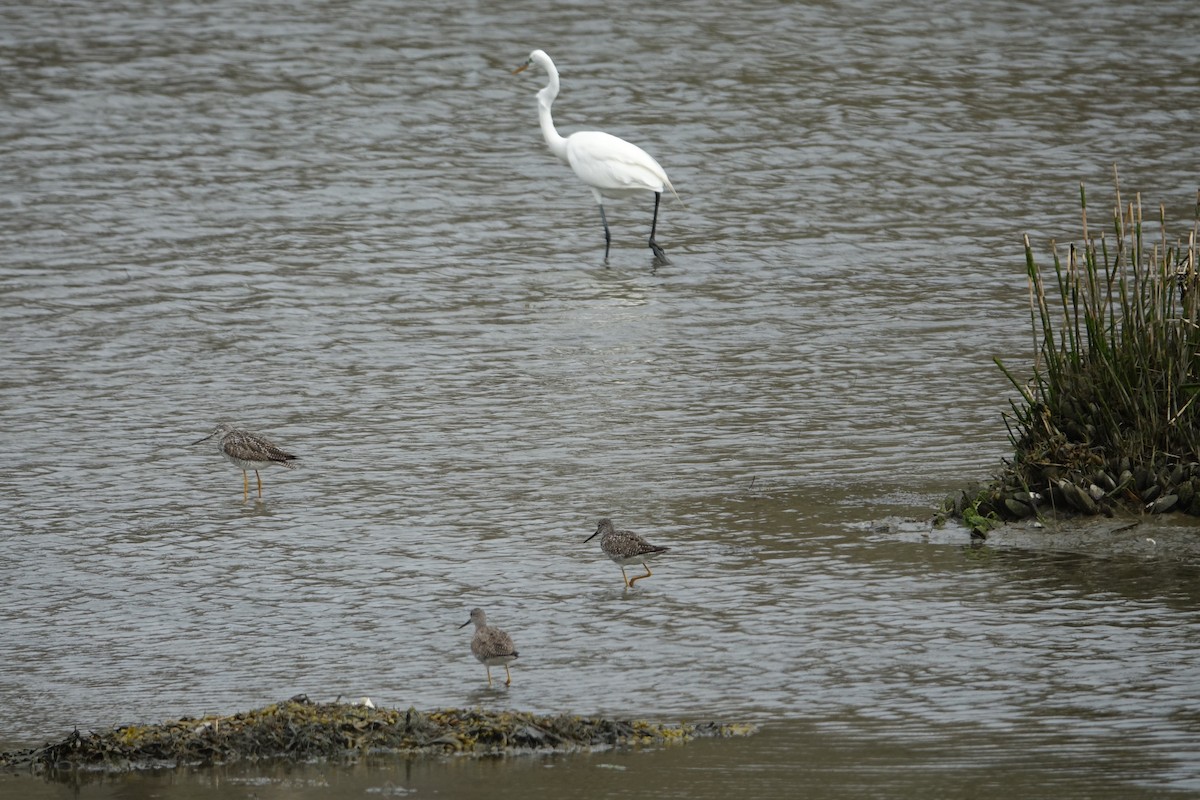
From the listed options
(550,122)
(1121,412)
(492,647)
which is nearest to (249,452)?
(492,647)

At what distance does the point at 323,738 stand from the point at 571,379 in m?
6.10

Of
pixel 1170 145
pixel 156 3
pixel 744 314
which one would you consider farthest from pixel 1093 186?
pixel 156 3

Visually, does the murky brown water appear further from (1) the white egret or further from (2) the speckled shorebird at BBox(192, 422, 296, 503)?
(1) the white egret

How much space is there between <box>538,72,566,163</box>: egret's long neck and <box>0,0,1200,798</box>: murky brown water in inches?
25.4

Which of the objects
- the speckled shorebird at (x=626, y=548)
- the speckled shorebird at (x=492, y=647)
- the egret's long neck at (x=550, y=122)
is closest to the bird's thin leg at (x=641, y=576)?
the speckled shorebird at (x=626, y=548)

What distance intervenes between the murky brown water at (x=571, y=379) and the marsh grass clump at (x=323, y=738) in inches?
4.6

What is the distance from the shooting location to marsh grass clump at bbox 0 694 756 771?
6418 millimetres

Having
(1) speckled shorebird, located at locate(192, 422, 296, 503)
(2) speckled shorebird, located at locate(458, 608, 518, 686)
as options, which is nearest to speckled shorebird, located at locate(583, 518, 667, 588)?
(2) speckled shorebird, located at locate(458, 608, 518, 686)

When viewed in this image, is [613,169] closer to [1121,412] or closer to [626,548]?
[1121,412]

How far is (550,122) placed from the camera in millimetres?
17438

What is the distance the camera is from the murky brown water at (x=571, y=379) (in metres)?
6.99

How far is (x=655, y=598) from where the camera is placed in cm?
815

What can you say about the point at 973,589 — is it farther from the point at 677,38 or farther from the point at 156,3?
the point at 156,3

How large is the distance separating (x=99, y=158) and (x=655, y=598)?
485 inches
